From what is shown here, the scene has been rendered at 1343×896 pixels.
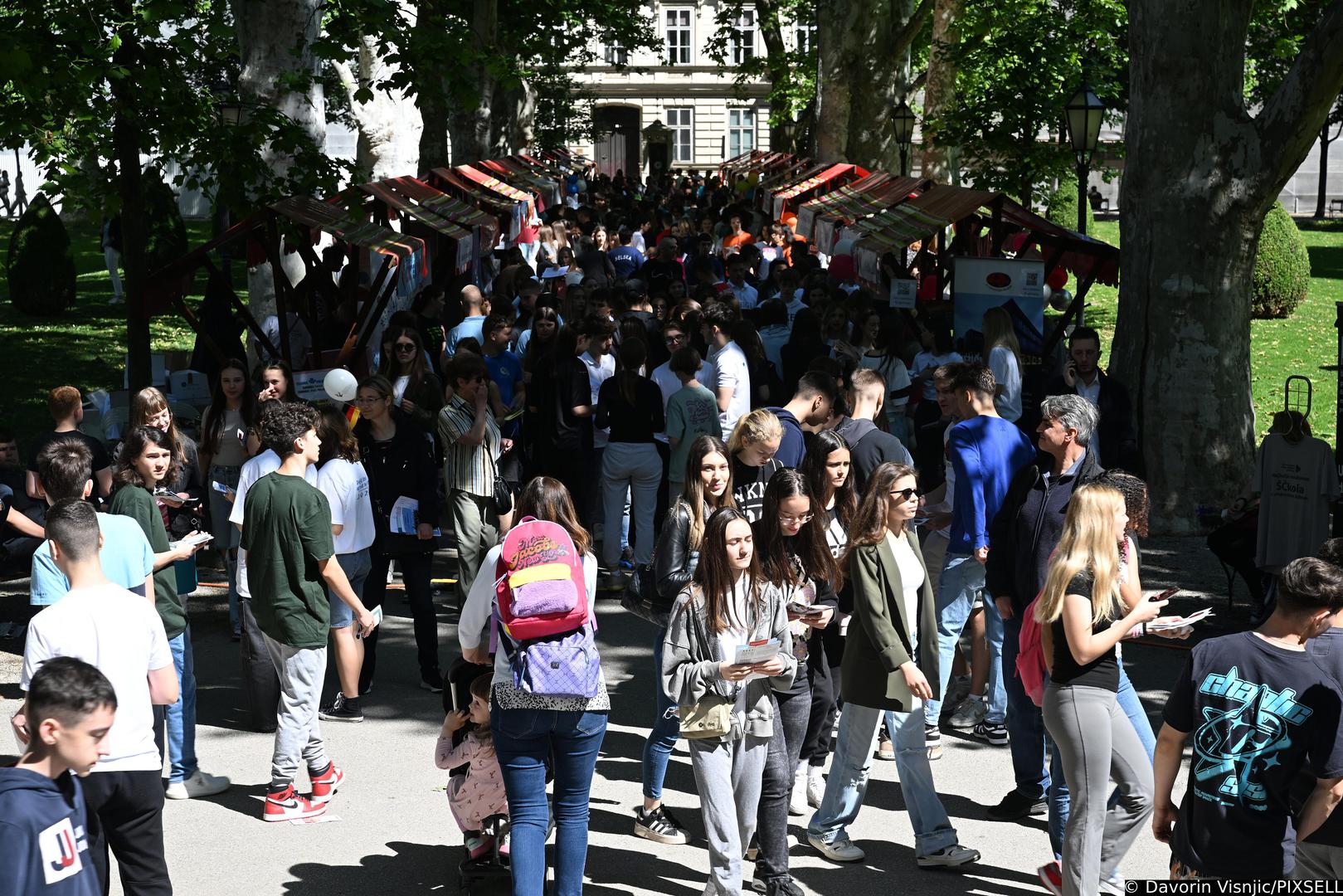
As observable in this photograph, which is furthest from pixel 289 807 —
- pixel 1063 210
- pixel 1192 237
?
pixel 1063 210

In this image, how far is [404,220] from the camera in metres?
16.3

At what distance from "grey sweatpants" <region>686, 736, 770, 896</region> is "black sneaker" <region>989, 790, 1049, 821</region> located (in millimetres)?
1530

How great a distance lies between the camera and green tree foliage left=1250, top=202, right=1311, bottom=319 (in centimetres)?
2367

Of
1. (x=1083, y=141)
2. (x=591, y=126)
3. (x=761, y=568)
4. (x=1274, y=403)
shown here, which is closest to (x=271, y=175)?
(x=761, y=568)

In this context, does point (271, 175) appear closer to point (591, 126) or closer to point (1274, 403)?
point (1274, 403)

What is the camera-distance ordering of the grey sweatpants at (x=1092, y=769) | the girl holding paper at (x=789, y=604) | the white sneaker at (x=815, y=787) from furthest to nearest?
the white sneaker at (x=815, y=787) → the girl holding paper at (x=789, y=604) → the grey sweatpants at (x=1092, y=769)

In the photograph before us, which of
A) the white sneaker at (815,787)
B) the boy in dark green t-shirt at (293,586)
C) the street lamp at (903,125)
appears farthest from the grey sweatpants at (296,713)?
the street lamp at (903,125)

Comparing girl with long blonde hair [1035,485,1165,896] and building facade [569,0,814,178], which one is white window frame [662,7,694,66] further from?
girl with long blonde hair [1035,485,1165,896]

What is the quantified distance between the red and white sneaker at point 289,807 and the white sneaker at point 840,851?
6.93 ft

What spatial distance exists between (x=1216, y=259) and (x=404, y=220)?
8.70 metres

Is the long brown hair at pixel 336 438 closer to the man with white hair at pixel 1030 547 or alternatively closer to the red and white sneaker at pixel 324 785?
the red and white sneaker at pixel 324 785

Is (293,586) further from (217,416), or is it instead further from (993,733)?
(993,733)

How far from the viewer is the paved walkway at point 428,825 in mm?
5695

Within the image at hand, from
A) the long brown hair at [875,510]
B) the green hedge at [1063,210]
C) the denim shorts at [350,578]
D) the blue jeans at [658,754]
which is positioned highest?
the green hedge at [1063,210]
